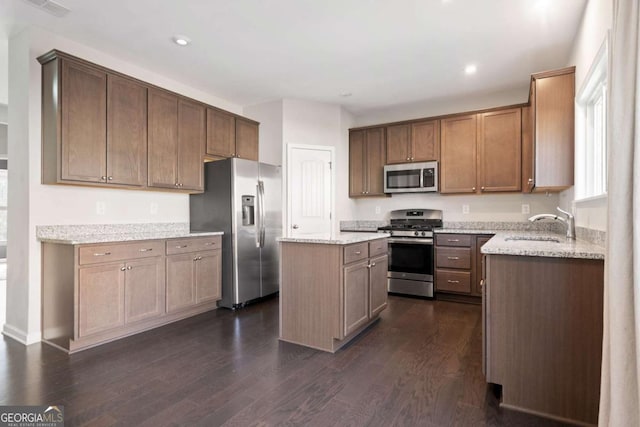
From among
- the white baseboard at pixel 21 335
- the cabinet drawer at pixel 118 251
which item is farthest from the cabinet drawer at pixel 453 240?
the white baseboard at pixel 21 335

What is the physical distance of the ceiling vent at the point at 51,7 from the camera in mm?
2469

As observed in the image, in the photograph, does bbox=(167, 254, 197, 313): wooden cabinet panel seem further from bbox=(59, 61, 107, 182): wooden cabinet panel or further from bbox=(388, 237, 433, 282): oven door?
bbox=(388, 237, 433, 282): oven door

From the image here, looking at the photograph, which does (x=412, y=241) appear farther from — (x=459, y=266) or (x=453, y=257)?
(x=459, y=266)

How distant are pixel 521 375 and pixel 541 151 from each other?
1.93m

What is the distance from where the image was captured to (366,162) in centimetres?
512

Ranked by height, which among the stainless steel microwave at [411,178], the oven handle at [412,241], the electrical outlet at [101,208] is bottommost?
the oven handle at [412,241]

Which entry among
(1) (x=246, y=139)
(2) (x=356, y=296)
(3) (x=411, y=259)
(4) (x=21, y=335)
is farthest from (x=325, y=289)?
(1) (x=246, y=139)

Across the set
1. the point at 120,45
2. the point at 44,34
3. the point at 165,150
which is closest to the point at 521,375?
the point at 165,150

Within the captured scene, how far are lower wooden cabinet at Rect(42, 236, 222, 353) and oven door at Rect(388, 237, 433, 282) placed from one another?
2539 millimetres

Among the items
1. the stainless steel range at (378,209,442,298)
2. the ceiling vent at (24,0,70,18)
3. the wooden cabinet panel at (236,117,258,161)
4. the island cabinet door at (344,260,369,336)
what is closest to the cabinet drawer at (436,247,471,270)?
the stainless steel range at (378,209,442,298)

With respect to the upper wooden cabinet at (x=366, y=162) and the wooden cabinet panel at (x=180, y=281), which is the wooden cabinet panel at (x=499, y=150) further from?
the wooden cabinet panel at (x=180, y=281)

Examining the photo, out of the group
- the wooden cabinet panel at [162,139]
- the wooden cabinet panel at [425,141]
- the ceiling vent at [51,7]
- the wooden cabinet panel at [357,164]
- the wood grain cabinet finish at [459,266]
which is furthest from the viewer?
the wooden cabinet panel at [357,164]

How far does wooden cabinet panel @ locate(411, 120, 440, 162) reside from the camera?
15.1ft

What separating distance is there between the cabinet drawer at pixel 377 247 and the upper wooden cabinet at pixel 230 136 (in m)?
2.31
